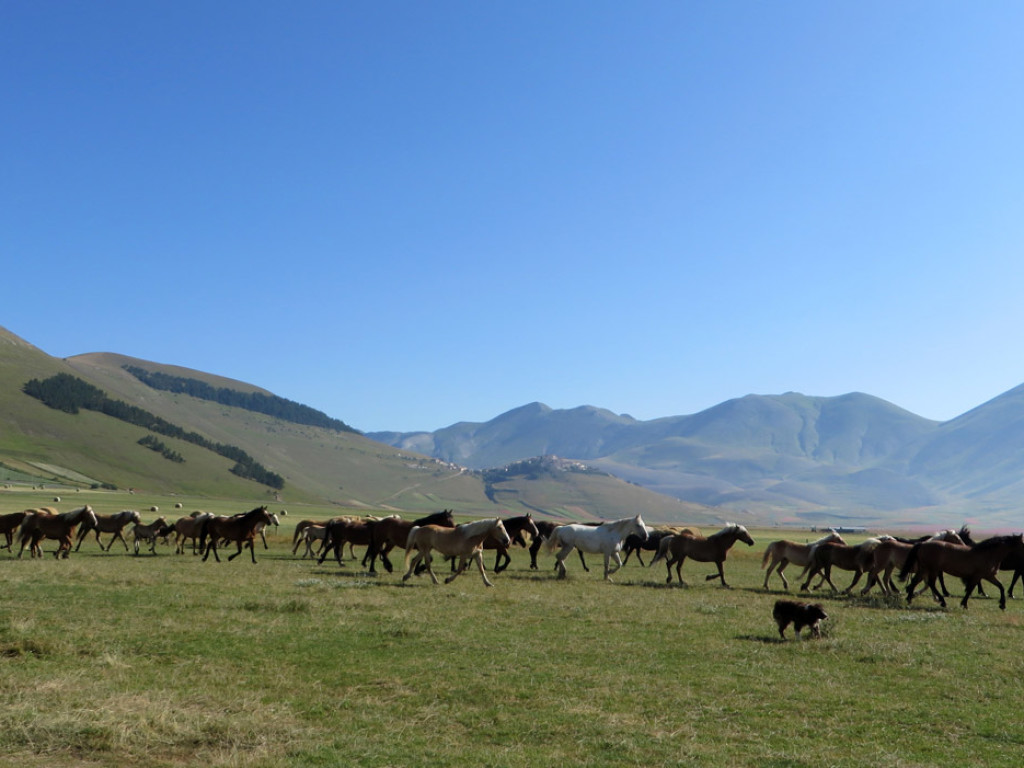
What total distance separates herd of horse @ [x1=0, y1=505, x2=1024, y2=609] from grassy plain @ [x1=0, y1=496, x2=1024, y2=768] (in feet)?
7.82

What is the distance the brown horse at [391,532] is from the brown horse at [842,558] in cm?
1275

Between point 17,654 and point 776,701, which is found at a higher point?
point 776,701

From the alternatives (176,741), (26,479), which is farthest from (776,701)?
(26,479)

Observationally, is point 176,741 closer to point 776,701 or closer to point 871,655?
point 776,701

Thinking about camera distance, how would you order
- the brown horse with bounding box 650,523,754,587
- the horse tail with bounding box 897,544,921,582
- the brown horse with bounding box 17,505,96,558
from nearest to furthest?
the horse tail with bounding box 897,544,921,582, the brown horse with bounding box 650,523,754,587, the brown horse with bounding box 17,505,96,558

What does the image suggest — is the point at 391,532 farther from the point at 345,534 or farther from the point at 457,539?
the point at 457,539

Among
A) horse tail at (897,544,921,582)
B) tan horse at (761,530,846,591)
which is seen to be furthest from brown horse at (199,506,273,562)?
horse tail at (897,544,921,582)

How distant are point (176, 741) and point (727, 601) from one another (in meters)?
16.2

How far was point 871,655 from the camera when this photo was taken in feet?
43.2

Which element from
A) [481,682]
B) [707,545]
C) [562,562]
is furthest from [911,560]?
[481,682]

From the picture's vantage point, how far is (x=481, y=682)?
35.7ft

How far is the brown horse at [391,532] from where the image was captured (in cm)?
2650

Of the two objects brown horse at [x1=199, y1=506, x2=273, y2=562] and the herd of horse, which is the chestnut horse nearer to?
the herd of horse

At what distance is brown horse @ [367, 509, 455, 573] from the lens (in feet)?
86.9
